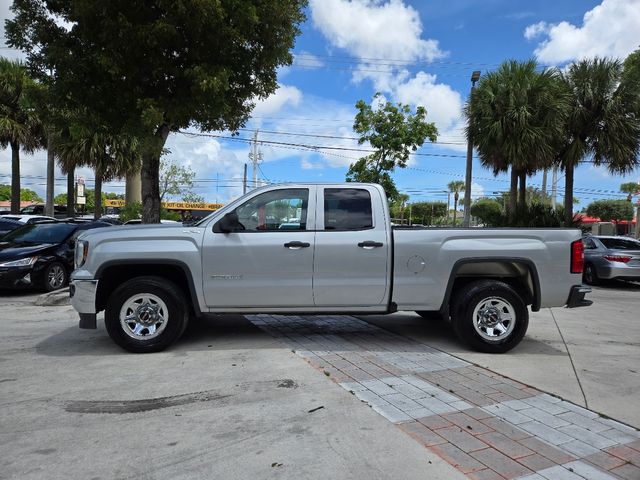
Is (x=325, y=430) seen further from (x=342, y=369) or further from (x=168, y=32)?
(x=168, y=32)

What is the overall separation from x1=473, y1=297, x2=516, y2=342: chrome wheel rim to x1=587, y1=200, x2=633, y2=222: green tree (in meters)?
81.4

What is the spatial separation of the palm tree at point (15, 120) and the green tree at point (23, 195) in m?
96.7

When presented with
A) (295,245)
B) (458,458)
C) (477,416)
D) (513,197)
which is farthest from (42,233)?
(513,197)

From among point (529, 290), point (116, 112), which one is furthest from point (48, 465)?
point (116, 112)

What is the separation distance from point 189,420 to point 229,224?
7.80ft

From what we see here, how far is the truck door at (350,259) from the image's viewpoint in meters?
5.83

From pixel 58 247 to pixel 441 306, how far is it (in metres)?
8.48

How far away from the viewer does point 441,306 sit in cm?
602

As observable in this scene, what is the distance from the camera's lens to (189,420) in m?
3.95

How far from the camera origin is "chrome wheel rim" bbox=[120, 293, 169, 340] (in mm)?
5754

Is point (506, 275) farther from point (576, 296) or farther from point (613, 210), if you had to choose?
point (613, 210)

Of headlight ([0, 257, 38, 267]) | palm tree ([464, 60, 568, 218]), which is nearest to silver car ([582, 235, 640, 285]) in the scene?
palm tree ([464, 60, 568, 218])

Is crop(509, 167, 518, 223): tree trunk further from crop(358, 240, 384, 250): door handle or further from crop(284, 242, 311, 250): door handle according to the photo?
crop(284, 242, 311, 250): door handle

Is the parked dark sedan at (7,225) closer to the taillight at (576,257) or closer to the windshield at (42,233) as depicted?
the windshield at (42,233)
